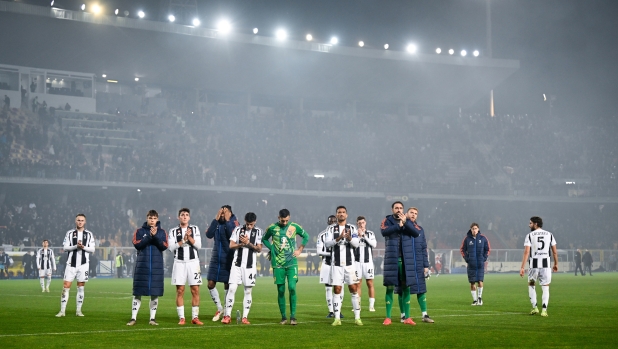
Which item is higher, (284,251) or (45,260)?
(284,251)

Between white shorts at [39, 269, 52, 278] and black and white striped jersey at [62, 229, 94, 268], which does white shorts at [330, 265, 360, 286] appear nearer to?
black and white striped jersey at [62, 229, 94, 268]

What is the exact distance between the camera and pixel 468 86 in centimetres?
6812

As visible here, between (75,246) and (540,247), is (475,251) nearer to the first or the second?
(540,247)

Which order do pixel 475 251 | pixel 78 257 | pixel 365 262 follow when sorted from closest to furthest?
pixel 78 257 → pixel 365 262 → pixel 475 251

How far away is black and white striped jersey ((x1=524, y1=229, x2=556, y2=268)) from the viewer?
17672 mm

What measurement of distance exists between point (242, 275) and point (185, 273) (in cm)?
120

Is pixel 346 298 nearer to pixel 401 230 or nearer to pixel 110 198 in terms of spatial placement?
pixel 401 230

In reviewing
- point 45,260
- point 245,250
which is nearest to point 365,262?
point 245,250

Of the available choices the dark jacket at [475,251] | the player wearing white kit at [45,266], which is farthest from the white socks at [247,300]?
the player wearing white kit at [45,266]

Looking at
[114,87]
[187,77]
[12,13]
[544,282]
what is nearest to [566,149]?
[187,77]

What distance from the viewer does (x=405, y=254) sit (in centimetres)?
1506

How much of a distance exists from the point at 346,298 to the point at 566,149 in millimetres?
53111

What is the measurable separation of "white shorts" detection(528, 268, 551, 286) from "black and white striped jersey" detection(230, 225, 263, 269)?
6.91 m

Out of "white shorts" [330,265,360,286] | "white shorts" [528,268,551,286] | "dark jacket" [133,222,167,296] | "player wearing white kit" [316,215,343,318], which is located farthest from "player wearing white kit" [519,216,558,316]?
"dark jacket" [133,222,167,296]
